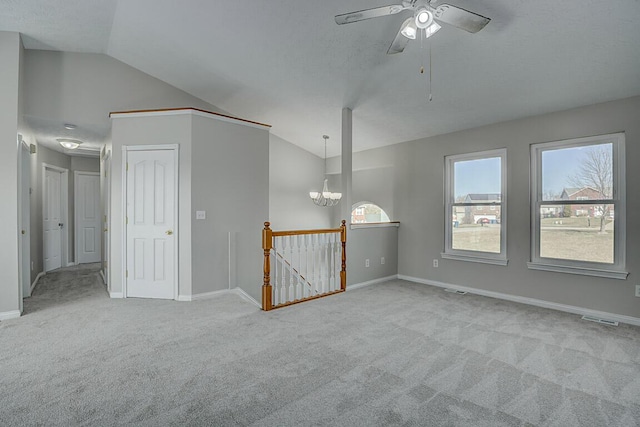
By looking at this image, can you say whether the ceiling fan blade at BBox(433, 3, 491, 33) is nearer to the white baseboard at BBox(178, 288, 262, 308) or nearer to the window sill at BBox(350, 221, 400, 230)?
the window sill at BBox(350, 221, 400, 230)

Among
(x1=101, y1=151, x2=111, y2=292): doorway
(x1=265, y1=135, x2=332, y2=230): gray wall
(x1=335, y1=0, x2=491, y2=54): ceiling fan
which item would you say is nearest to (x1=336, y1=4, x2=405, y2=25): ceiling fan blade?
(x1=335, y1=0, x2=491, y2=54): ceiling fan

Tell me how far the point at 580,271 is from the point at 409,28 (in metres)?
3.37

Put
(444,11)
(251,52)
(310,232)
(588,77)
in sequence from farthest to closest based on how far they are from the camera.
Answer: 1. (310,232)
2. (251,52)
3. (588,77)
4. (444,11)

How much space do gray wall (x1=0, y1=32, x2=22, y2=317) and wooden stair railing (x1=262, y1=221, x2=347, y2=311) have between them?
2685 mm

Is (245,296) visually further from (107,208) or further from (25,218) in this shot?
(25,218)

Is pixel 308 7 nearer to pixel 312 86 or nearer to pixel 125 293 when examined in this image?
pixel 312 86

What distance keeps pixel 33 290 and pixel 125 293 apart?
1.56m

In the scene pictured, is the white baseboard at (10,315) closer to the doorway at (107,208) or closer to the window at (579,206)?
the doorway at (107,208)

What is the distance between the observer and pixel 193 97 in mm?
5254

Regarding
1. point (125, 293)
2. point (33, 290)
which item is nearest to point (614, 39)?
point (125, 293)

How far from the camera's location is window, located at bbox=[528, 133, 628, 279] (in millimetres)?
3393

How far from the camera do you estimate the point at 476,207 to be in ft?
14.9

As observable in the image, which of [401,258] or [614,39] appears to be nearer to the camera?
[614,39]

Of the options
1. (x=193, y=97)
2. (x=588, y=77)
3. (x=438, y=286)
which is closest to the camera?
(x=588, y=77)
